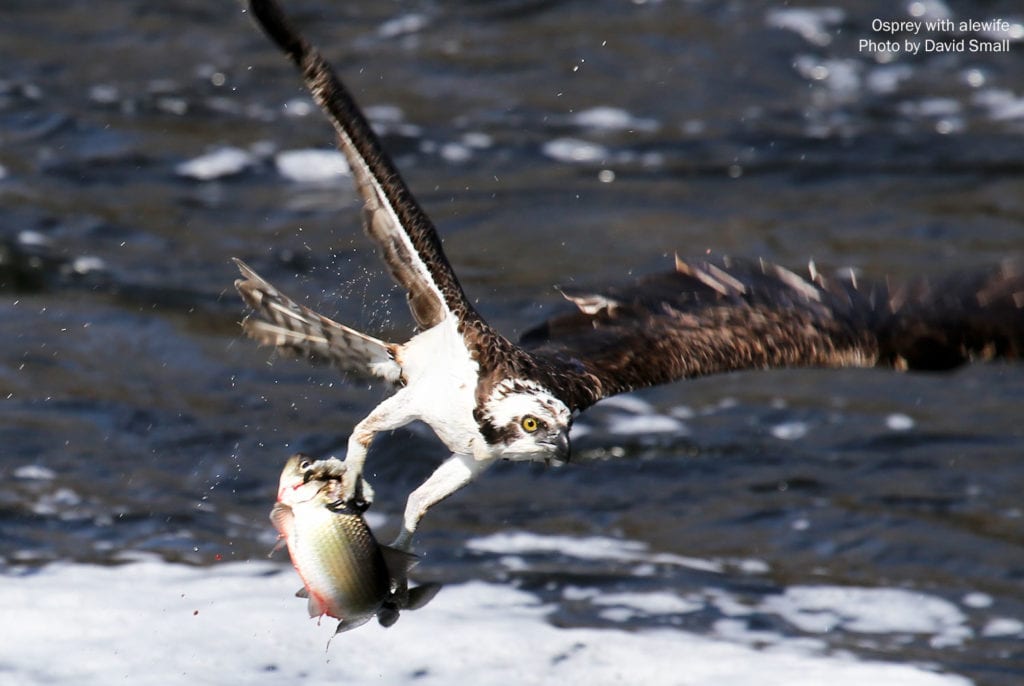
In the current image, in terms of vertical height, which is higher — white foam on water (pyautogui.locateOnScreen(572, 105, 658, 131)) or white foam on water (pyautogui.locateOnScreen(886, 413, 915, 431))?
white foam on water (pyautogui.locateOnScreen(572, 105, 658, 131))

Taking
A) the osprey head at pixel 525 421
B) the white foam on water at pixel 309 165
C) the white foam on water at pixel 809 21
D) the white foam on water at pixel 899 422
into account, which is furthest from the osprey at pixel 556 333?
the white foam on water at pixel 809 21

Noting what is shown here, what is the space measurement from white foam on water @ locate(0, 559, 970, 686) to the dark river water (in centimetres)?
28

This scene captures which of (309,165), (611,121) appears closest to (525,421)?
(309,165)

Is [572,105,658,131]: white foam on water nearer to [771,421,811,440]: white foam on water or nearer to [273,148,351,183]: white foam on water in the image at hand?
[273,148,351,183]: white foam on water

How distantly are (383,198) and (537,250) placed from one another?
7.72 meters

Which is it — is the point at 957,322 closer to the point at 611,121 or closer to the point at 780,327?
the point at 780,327

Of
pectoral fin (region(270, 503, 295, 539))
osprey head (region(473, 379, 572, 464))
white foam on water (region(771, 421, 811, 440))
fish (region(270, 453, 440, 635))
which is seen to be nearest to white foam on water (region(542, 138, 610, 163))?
white foam on water (region(771, 421, 811, 440))

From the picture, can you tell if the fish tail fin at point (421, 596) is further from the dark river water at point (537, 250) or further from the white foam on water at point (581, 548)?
the white foam on water at point (581, 548)

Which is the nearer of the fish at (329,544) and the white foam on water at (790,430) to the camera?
the fish at (329,544)

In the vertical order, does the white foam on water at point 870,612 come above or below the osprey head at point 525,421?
below

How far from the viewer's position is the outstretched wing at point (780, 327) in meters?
8.45

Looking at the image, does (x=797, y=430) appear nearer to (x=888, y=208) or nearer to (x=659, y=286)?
(x=659, y=286)

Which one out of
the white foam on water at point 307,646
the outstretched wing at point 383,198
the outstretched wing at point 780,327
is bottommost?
the white foam on water at point 307,646

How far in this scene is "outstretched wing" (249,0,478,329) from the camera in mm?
6062
